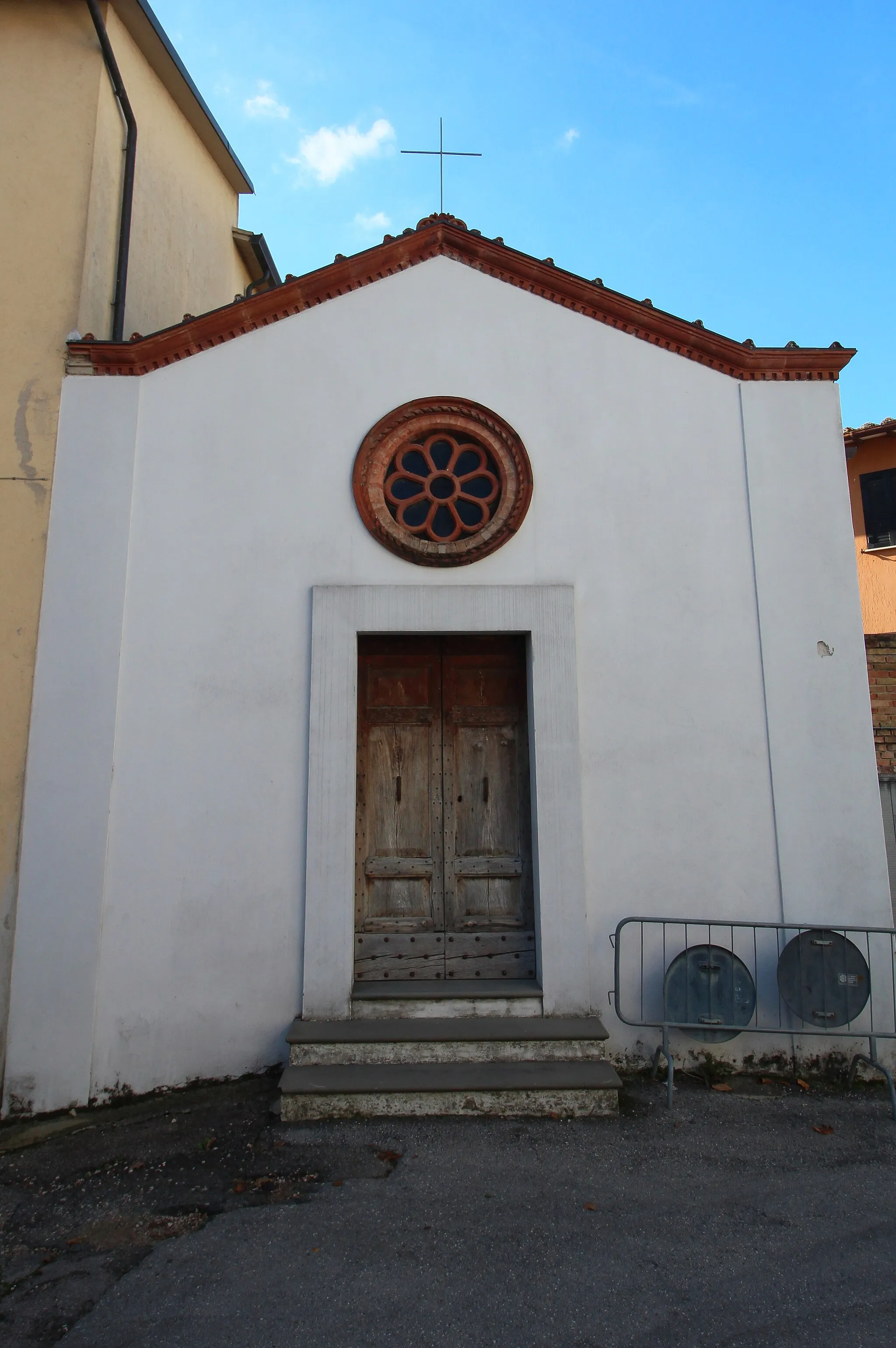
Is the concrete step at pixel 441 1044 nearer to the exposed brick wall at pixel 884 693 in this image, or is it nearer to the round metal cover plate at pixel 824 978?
the round metal cover plate at pixel 824 978

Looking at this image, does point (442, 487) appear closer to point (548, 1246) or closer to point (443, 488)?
point (443, 488)

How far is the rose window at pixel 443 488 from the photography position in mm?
6340

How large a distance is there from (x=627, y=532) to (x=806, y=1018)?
367 centimetres

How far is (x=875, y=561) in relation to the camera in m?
12.7

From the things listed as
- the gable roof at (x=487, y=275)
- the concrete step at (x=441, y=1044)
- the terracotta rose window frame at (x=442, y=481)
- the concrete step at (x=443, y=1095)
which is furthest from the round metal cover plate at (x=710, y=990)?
the gable roof at (x=487, y=275)

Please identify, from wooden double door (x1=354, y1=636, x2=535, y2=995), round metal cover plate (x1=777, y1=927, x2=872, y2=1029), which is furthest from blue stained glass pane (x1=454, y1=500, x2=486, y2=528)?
round metal cover plate (x1=777, y1=927, x2=872, y2=1029)

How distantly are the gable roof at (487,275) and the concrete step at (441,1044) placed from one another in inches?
200

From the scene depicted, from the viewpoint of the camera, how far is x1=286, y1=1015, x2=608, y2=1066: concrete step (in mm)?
5340

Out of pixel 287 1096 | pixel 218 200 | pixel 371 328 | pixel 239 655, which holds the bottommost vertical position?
pixel 287 1096

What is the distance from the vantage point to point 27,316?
6559mm

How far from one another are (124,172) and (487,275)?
3.67 m

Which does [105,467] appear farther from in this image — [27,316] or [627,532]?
[627,532]

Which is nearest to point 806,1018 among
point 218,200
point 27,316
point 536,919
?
point 536,919

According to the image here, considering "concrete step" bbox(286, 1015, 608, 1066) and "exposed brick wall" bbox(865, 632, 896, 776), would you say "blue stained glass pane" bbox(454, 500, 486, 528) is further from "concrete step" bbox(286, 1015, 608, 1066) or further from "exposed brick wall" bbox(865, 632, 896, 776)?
"concrete step" bbox(286, 1015, 608, 1066)
